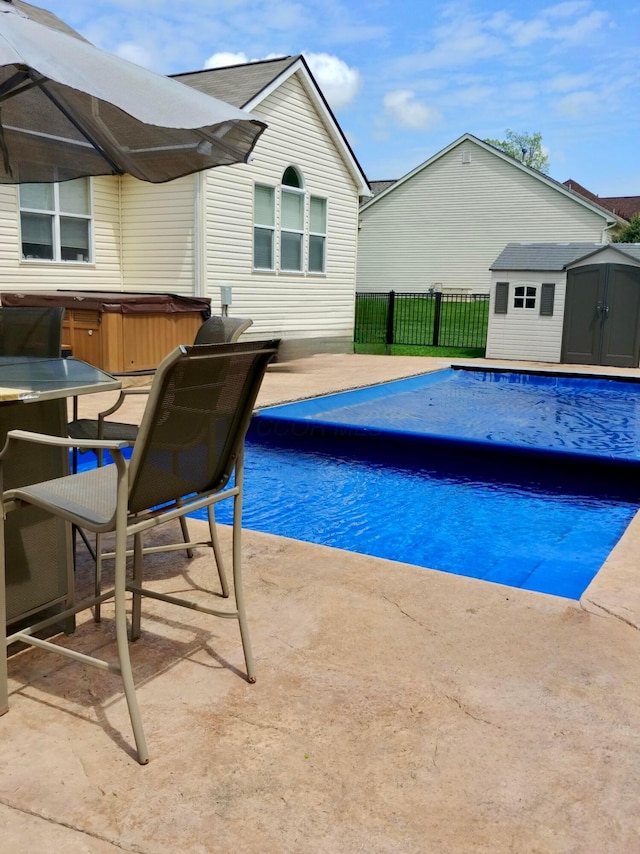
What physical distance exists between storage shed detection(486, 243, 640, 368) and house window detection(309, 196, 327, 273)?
10.8 ft

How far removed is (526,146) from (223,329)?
5299 centimetres

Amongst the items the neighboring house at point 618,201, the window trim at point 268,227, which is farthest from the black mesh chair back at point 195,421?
the neighboring house at point 618,201

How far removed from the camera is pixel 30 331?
3793mm

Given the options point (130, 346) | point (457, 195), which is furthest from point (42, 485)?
point (457, 195)

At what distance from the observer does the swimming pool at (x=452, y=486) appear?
4719mm

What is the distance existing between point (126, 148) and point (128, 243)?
780cm

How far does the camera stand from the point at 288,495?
5.77m

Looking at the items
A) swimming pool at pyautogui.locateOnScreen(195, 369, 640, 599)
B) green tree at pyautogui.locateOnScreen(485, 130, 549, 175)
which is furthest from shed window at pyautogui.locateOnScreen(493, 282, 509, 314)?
green tree at pyautogui.locateOnScreen(485, 130, 549, 175)

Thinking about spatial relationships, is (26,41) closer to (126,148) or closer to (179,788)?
(126,148)

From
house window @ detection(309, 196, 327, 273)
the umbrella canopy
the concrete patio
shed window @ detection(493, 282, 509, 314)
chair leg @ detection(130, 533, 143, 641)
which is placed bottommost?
the concrete patio

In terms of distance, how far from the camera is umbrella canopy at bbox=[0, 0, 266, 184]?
98.7 inches

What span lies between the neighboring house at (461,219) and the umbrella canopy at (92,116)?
21633mm

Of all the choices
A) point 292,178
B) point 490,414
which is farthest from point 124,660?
point 292,178

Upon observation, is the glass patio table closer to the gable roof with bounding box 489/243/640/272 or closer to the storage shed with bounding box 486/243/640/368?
the storage shed with bounding box 486/243/640/368
